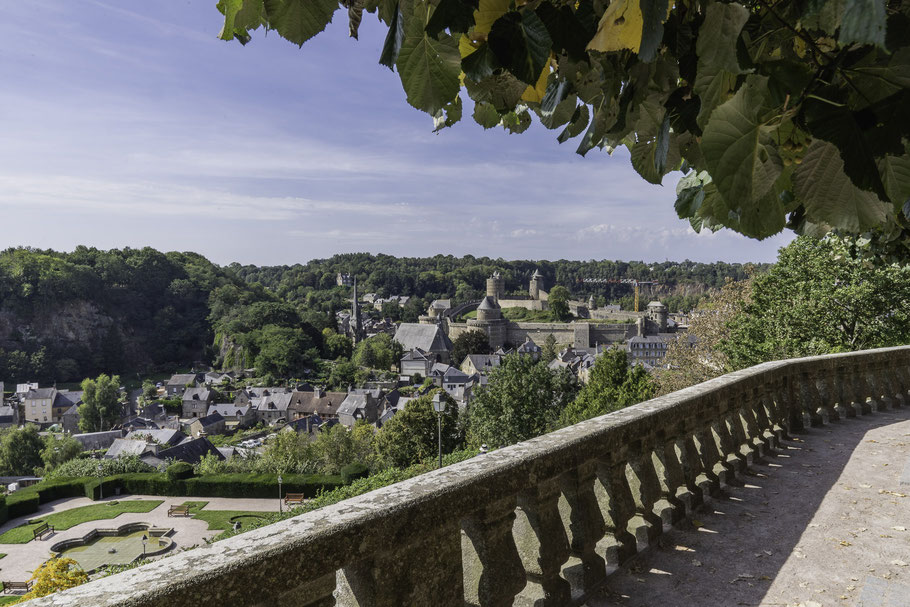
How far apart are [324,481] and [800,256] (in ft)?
95.5

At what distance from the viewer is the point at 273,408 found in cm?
7188

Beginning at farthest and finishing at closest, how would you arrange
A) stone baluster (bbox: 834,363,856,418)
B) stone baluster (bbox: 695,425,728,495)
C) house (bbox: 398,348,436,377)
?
house (bbox: 398,348,436,377), stone baluster (bbox: 834,363,856,418), stone baluster (bbox: 695,425,728,495)

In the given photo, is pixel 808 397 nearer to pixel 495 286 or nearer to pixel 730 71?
pixel 730 71

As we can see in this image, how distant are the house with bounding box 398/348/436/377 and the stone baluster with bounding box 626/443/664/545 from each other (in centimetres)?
8327

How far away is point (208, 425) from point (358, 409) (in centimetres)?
1816

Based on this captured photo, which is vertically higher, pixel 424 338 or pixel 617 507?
pixel 617 507

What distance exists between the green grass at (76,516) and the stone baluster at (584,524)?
4023 cm

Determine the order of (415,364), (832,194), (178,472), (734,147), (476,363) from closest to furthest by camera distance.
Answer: (734,147), (832,194), (178,472), (476,363), (415,364)

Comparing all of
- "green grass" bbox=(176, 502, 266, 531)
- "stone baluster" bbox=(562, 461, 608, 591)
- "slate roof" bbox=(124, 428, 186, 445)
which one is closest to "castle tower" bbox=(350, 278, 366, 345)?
"slate roof" bbox=(124, 428, 186, 445)

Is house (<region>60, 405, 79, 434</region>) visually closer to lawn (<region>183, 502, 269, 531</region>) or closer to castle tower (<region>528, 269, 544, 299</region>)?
lawn (<region>183, 502, 269, 531</region>)

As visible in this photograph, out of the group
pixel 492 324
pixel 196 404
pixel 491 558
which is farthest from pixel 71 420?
pixel 491 558

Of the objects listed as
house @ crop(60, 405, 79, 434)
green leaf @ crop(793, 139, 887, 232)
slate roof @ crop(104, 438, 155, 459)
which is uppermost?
green leaf @ crop(793, 139, 887, 232)

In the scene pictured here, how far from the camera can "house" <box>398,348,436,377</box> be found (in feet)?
286

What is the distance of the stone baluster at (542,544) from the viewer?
265cm
